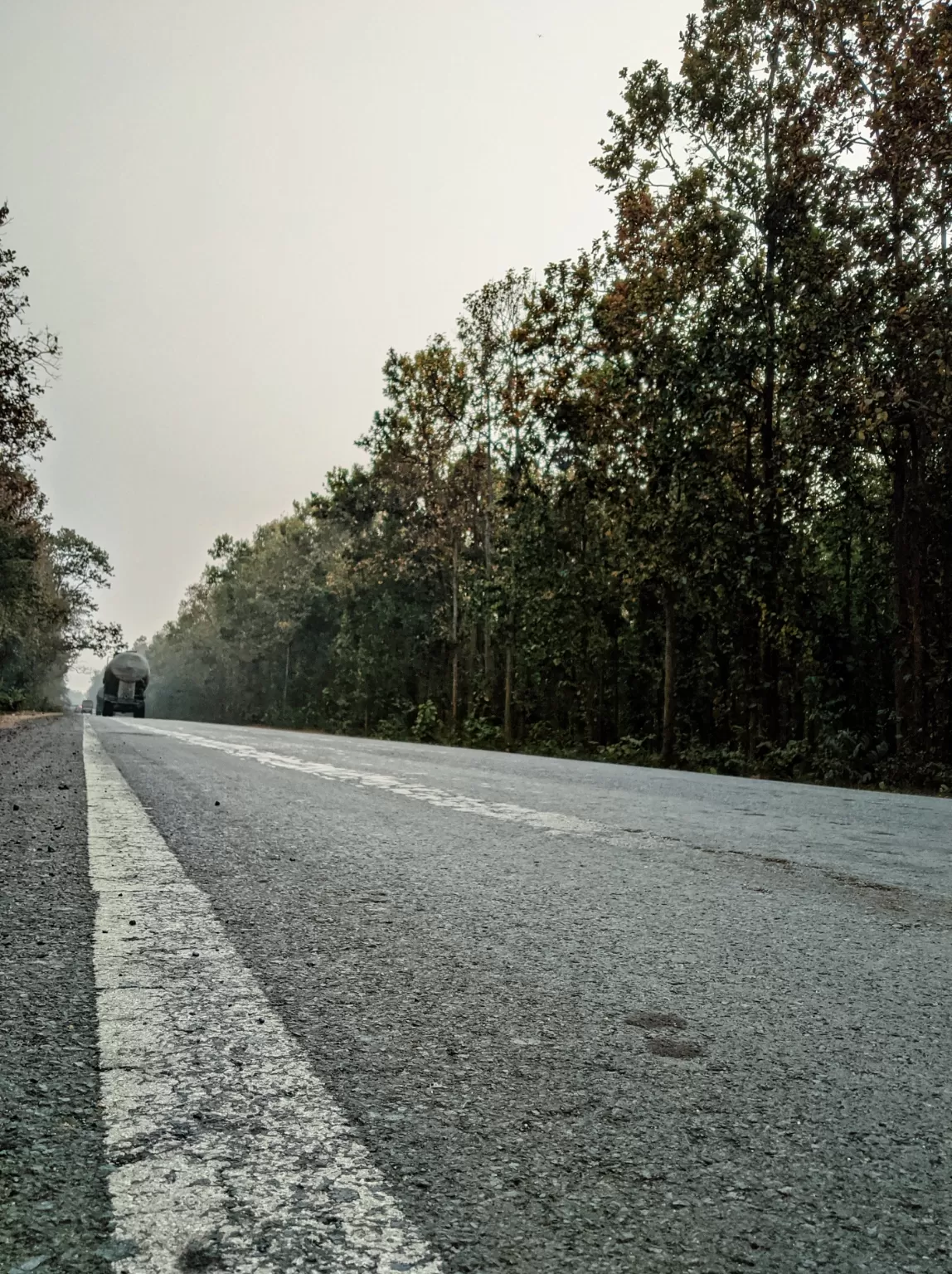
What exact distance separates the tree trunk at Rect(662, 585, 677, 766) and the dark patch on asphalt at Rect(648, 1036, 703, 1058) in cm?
1741

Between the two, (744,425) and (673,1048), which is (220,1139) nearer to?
(673,1048)

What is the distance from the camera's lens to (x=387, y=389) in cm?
3206

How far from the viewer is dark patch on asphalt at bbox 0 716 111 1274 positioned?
1263 mm

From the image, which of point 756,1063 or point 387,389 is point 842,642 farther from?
point 756,1063

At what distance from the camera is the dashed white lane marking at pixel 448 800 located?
5.74m

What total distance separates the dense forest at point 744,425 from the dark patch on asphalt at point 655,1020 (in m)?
12.1

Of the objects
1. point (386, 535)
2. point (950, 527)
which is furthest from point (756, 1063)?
point (386, 535)

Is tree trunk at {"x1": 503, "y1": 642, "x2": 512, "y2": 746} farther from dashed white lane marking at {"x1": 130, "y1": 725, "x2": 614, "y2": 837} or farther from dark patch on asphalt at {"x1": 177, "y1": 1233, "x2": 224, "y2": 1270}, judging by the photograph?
dark patch on asphalt at {"x1": 177, "y1": 1233, "x2": 224, "y2": 1270}

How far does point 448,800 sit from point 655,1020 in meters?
4.93

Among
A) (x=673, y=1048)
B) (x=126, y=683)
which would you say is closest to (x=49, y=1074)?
(x=673, y=1048)

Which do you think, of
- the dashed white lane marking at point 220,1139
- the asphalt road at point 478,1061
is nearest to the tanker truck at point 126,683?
the asphalt road at point 478,1061

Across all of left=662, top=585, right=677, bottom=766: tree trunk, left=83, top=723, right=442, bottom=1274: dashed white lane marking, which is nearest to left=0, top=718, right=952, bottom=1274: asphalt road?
left=83, top=723, right=442, bottom=1274: dashed white lane marking

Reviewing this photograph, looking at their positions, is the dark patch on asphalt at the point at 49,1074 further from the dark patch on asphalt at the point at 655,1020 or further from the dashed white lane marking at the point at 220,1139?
the dark patch on asphalt at the point at 655,1020

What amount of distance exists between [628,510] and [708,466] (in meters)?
1.87
